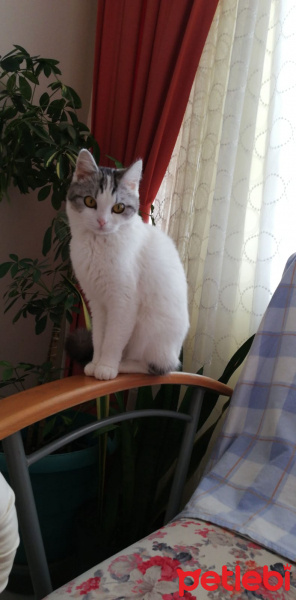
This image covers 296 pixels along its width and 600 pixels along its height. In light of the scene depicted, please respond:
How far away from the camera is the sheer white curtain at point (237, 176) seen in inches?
49.7

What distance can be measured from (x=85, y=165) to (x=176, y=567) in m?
0.74

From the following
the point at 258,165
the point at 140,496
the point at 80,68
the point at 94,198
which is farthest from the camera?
the point at 80,68

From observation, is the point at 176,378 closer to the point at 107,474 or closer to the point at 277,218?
the point at 107,474

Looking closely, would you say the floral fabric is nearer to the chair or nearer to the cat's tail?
the chair

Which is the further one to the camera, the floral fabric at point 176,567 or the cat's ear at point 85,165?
the cat's ear at point 85,165

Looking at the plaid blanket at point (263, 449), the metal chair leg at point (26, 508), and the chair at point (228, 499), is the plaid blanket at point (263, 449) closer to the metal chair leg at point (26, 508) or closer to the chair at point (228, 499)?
the chair at point (228, 499)

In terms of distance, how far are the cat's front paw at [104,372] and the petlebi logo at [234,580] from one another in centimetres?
34

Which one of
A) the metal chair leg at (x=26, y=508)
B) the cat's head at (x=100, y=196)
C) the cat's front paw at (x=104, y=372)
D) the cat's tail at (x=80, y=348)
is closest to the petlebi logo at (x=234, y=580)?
the metal chair leg at (x=26, y=508)

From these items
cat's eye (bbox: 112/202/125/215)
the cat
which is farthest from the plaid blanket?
cat's eye (bbox: 112/202/125/215)

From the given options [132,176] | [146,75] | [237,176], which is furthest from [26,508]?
[146,75]

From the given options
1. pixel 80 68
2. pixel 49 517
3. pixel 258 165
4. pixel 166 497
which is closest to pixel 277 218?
pixel 258 165

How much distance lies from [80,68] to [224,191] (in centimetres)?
104

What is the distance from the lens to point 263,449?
3.28 feet

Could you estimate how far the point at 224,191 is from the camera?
136 centimetres
